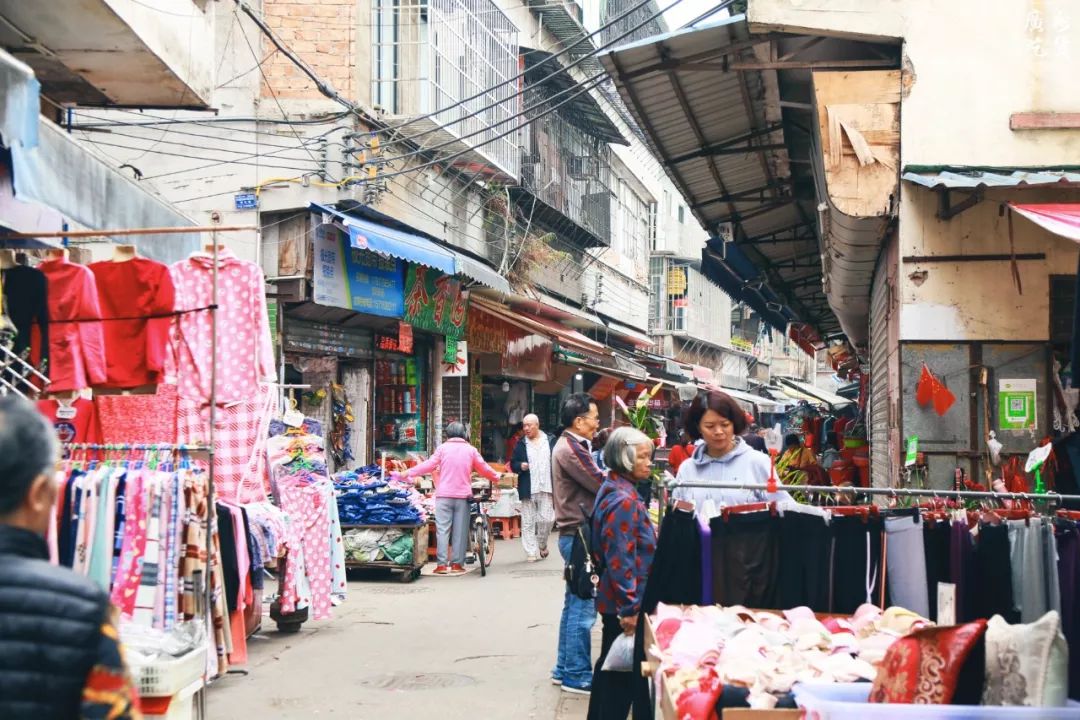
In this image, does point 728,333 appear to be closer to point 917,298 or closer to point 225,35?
point 225,35

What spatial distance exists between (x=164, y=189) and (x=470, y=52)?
552 centimetres

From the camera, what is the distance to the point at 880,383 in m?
12.3

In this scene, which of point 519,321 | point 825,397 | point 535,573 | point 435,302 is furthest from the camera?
point 825,397

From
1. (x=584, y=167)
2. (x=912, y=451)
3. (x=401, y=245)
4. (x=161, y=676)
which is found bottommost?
(x=161, y=676)

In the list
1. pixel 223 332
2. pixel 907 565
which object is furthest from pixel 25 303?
pixel 907 565

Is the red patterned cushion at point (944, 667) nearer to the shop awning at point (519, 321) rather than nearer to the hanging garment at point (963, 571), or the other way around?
the hanging garment at point (963, 571)

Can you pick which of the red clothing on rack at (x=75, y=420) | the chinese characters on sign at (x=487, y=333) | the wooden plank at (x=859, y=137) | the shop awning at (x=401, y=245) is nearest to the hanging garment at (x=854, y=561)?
the wooden plank at (x=859, y=137)

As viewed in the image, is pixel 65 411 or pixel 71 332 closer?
pixel 71 332

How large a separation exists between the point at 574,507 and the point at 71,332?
3.50 m

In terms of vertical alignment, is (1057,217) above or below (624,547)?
above

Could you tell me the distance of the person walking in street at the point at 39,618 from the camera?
244 cm

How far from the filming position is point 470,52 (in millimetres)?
18469

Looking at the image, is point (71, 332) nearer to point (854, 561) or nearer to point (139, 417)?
point (139, 417)

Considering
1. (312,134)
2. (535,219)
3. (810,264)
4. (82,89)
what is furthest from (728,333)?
(82,89)
